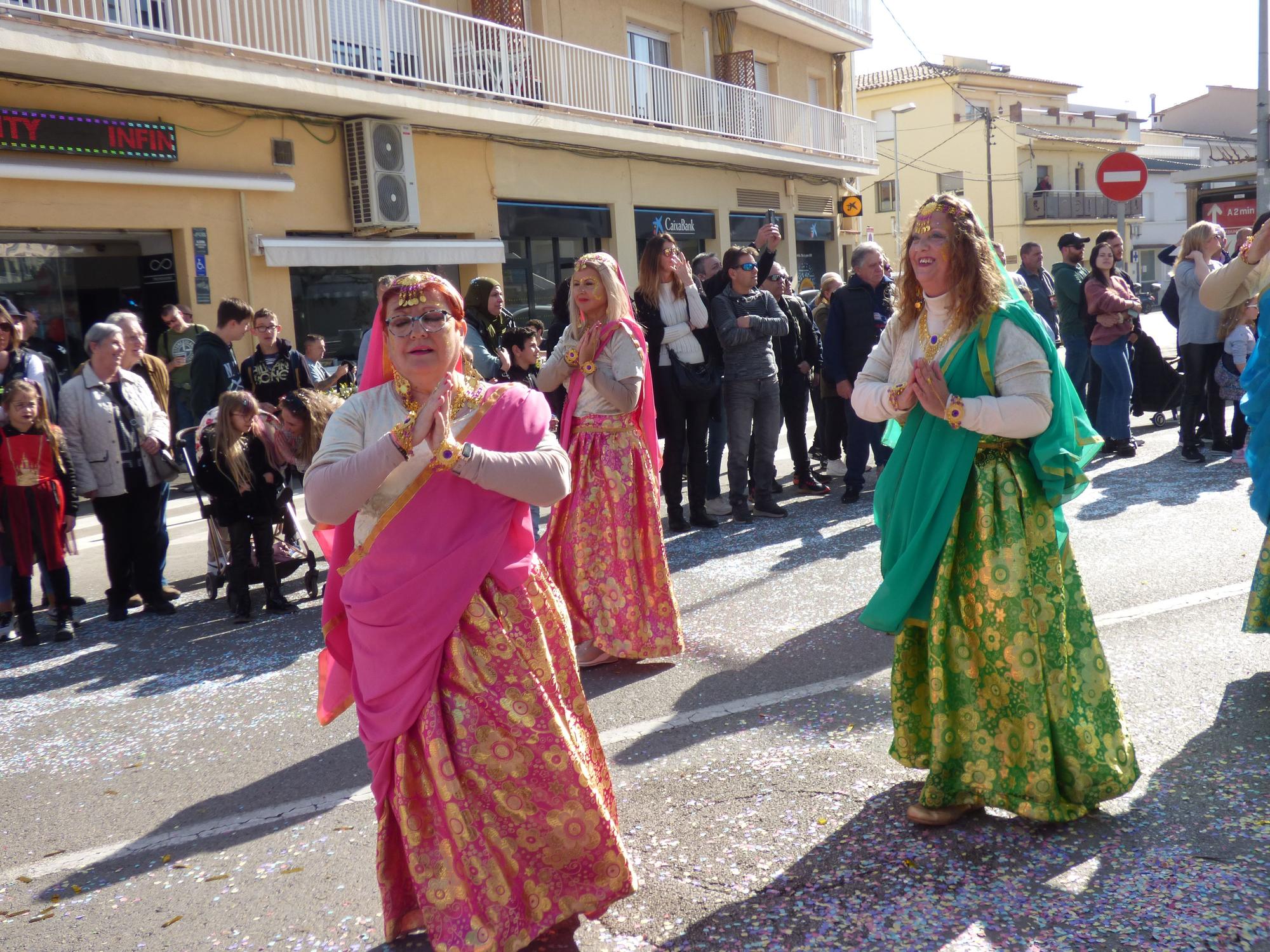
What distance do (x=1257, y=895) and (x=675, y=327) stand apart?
19.5 ft

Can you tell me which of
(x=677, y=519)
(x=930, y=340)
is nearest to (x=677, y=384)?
(x=677, y=519)

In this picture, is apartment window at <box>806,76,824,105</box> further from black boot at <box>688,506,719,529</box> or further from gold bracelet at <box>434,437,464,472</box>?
gold bracelet at <box>434,437,464,472</box>

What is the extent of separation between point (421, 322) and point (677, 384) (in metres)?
5.70

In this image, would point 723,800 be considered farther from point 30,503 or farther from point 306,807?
point 30,503

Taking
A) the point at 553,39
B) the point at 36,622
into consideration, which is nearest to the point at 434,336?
the point at 36,622

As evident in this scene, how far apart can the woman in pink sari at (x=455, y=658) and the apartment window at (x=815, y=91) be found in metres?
26.1

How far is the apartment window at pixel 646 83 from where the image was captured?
20.7m

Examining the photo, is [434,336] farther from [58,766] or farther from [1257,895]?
[58,766]

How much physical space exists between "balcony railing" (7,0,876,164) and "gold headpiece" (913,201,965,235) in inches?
400

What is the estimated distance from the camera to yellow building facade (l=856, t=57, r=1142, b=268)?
159 ft

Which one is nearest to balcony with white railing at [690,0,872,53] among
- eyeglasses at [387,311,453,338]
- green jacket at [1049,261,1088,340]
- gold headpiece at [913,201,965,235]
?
green jacket at [1049,261,1088,340]

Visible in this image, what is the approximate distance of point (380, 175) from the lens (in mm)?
15664

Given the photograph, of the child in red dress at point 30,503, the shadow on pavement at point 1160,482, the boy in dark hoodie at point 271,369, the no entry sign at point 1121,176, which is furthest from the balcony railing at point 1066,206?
the child in red dress at point 30,503

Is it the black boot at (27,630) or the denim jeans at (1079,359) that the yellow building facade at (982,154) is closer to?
the denim jeans at (1079,359)
